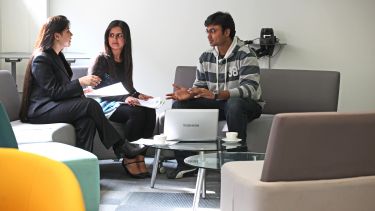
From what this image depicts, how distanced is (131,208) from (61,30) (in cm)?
139

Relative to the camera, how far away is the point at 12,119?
3.80 meters

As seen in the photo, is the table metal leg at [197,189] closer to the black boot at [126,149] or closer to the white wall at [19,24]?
the black boot at [126,149]

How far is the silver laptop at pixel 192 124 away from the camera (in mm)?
3240

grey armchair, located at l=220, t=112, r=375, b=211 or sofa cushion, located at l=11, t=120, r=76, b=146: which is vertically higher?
grey armchair, located at l=220, t=112, r=375, b=211

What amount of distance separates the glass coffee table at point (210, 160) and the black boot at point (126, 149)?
34.6 inches

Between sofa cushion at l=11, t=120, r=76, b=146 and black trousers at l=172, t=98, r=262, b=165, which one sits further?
black trousers at l=172, t=98, r=262, b=165

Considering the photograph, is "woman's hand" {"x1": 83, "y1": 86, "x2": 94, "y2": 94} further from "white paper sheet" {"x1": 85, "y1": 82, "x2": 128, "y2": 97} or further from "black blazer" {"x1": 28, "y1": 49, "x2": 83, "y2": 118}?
"black blazer" {"x1": 28, "y1": 49, "x2": 83, "y2": 118}

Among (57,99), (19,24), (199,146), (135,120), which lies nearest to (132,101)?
(135,120)

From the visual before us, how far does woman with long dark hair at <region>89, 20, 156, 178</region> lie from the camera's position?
3873 millimetres

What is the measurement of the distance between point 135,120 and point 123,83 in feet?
1.20

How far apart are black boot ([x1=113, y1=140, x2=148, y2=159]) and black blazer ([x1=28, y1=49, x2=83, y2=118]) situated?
0.44 metres

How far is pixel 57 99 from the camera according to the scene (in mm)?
3615

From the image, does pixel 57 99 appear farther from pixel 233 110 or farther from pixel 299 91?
pixel 299 91

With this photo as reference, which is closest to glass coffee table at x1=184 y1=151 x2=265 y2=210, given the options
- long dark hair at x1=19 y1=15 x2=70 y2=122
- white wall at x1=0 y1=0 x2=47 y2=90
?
long dark hair at x1=19 y1=15 x2=70 y2=122
